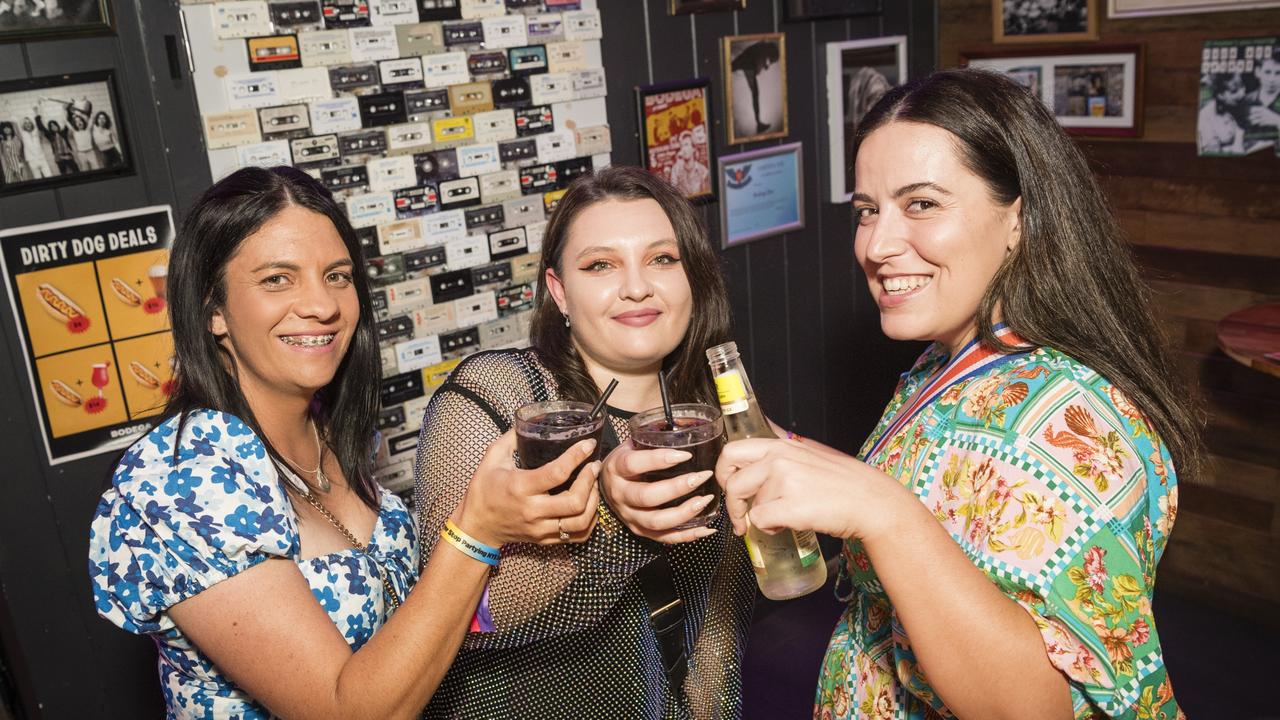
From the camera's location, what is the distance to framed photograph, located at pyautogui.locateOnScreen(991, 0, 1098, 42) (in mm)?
3998

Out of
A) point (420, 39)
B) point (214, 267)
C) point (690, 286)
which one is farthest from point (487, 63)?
point (214, 267)

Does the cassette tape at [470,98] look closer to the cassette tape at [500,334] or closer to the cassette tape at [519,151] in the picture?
the cassette tape at [519,151]

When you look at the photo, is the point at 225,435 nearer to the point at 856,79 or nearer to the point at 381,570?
the point at 381,570

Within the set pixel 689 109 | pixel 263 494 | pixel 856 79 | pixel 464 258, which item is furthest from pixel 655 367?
pixel 856 79

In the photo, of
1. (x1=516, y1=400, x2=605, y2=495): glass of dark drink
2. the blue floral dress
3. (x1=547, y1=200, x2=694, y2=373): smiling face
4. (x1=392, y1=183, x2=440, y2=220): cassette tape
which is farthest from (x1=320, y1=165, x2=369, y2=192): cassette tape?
(x1=516, y1=400, x2=605, y2=495): glass of dark drink

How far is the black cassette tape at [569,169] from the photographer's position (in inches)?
134

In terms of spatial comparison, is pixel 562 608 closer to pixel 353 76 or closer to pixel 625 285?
pixel 625 285

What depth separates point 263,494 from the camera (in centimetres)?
167

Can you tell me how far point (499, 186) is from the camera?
10.7ft

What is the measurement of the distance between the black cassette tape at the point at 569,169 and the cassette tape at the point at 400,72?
572mm

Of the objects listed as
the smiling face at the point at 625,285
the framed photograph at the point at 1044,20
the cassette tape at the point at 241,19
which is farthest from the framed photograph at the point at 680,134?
the smiling face at the point at 625,285

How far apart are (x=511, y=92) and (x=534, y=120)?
122 mm

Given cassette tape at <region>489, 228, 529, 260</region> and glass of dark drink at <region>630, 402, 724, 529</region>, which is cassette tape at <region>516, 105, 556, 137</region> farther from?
glass of dark drink at <region>630, 402, 724, 529</region>

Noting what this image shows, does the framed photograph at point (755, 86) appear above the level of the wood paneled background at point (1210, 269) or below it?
above
